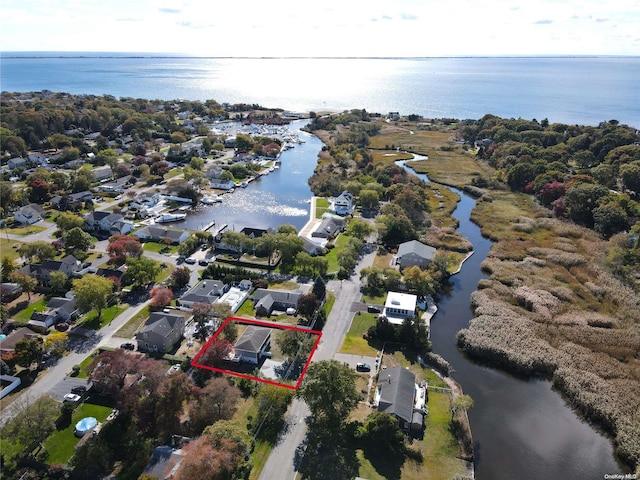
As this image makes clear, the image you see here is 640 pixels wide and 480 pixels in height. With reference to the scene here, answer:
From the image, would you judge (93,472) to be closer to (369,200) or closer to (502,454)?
(502,454)

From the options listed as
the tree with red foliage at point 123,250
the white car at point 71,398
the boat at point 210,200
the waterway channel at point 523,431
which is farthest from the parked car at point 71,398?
the boat at point 210,200

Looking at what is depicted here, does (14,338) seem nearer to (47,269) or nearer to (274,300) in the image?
(47,269)

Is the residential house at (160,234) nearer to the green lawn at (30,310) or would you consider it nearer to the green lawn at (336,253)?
the green lawn at (30,310)

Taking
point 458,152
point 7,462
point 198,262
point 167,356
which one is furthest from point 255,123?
point 7,462

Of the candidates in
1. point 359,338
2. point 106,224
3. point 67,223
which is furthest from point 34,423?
point 67,223

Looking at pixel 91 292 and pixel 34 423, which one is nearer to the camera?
pixel 34 423

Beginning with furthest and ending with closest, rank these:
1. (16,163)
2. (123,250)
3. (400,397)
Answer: (16,163)
(123,250)
(400,397)
